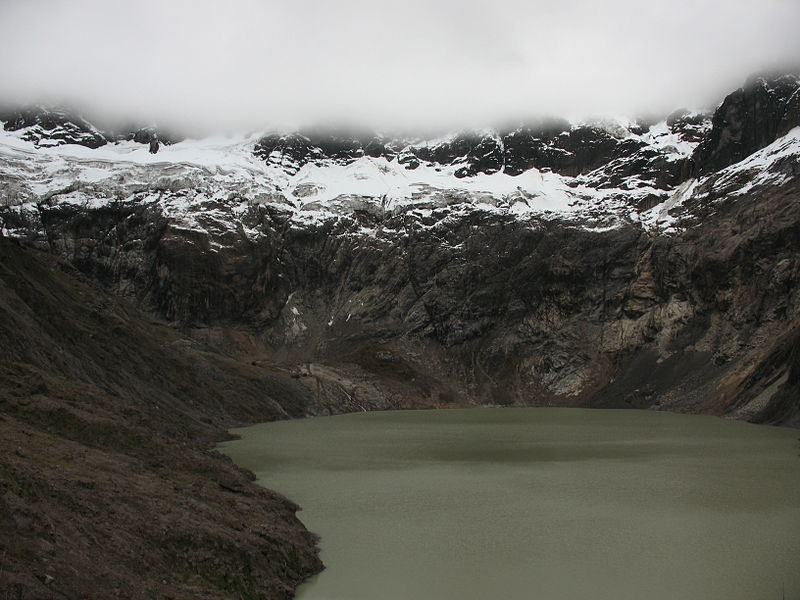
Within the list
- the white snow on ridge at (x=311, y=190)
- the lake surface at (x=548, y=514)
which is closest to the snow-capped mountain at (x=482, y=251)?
the white snow on ridge at (x=311, y=190)

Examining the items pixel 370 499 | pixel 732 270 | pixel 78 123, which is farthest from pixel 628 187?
pixel 78 123

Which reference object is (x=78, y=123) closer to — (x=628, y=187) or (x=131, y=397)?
(x=628, y=187)

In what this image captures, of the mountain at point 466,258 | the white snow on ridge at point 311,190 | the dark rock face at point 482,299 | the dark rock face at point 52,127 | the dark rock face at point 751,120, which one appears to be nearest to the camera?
the mountain at point 466,258

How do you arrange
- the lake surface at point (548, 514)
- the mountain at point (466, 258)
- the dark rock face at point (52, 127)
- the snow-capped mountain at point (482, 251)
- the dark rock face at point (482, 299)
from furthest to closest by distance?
the dark rock face at point (52, 127) < the snow-capped mountain at point (482, 251) < the dark rock face at point (482, 299) < the mountain at point (466, 258) < the lake surface at point (548, 514)

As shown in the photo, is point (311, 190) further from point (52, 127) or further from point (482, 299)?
point (52, 127)

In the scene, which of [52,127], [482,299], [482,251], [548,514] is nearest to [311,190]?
[482,251]

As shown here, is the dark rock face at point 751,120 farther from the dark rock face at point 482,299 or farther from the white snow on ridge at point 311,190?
the dark rock face at point 482,299
